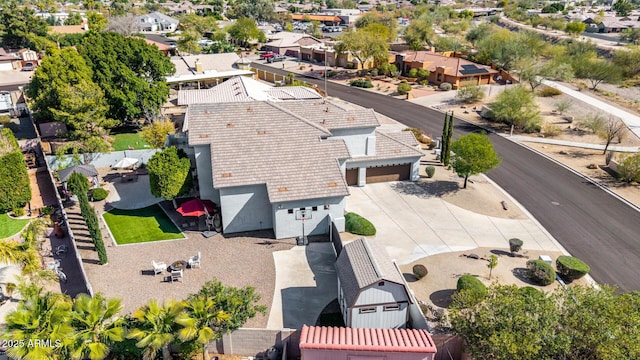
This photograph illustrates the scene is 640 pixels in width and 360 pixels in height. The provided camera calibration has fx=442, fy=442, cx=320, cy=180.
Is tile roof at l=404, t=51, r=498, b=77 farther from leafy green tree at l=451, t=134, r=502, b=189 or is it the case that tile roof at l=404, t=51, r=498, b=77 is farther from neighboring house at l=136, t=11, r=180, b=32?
neighboring house at l=136, t=11, r=180, b=32

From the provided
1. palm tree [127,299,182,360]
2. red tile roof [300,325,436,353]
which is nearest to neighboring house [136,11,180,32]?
palm tree [127,299,182,360]

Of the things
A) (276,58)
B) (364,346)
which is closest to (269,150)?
(364,346)

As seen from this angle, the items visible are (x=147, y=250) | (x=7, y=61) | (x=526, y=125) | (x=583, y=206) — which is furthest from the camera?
(x=7, y=61)

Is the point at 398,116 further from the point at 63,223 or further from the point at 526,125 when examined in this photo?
the point at 63,223

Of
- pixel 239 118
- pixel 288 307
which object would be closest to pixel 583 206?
pixel 288 307

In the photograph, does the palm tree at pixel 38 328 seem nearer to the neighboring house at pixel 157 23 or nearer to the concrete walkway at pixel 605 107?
the concrete walkway at pixel 605 107

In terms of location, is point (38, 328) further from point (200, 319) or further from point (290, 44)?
point (290, 44)
